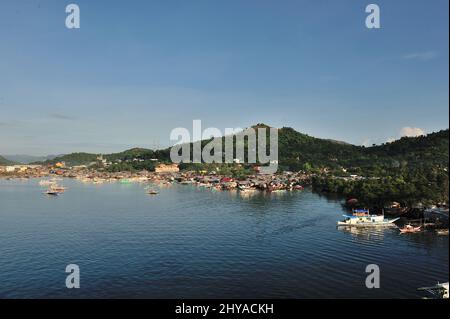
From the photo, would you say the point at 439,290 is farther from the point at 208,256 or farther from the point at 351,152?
the point at 351,152

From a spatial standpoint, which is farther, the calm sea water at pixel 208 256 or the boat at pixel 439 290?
the calm sea water at pixel 208 256

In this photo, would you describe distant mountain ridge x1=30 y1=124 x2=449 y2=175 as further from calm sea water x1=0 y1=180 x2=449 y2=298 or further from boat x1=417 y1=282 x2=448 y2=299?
boat x1=417 y1=282 x2=448 y2=299

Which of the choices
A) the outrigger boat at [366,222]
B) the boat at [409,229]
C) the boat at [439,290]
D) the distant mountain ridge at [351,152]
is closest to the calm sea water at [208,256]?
the boat at [409,229]

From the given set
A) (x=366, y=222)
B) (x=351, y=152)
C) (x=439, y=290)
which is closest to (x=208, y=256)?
(x=439, y=290)

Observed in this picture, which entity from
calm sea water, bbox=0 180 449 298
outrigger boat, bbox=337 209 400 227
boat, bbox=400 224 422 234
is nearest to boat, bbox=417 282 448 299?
calm sea water, bbox=0 180 449 298

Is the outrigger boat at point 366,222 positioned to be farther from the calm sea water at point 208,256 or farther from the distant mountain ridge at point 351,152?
the distant mountain ridge at point 351,152

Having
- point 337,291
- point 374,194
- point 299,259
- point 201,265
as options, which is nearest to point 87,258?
point 201,265
